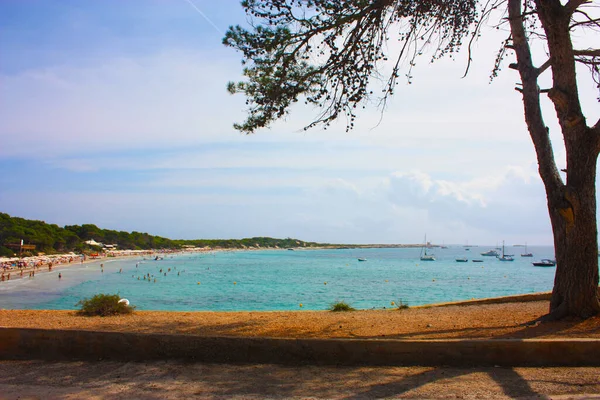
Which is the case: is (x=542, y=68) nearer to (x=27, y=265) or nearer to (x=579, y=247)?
(x=579, y=247)

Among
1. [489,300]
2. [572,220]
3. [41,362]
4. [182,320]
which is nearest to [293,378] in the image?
[41,362]

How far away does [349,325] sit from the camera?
7.31 m

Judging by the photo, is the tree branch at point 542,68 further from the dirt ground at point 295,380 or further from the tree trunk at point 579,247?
the dirt ground at point 295,380

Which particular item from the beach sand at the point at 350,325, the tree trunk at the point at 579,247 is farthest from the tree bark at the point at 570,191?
the beach sand at the point at 350,325

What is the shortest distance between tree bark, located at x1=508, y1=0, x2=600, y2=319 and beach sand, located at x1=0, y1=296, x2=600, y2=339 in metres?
0.42

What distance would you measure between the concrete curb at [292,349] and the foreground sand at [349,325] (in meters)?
0.91

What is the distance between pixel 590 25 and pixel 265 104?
5.65 meters

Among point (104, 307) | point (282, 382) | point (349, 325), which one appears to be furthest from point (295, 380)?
point (104, 307)

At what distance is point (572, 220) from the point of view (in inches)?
266

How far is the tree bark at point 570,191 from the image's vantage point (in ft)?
22.1

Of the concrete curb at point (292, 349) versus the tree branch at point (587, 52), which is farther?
the tree branch at point (587, 52)

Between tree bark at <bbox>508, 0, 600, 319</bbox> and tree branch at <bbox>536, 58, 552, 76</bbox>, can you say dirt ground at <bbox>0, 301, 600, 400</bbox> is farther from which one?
tree branch at <bbox>536, 58, 552, 76</bbox>

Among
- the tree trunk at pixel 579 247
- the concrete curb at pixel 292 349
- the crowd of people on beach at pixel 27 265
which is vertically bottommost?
the crowd of people on beach at pixel 27 265

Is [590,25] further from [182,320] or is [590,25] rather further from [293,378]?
[182,320]
